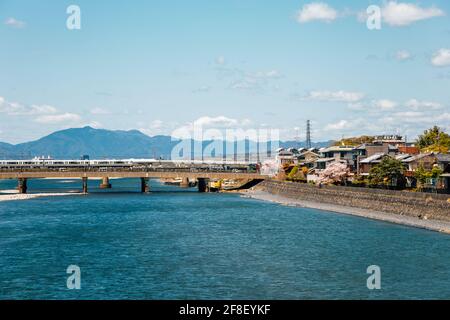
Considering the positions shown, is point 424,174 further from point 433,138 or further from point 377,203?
point 433,138

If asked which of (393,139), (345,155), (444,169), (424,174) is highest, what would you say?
(393,139)

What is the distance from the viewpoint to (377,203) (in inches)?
2514

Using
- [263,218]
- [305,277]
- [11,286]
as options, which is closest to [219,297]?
[305,277]

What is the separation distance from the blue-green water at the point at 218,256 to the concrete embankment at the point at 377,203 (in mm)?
2318

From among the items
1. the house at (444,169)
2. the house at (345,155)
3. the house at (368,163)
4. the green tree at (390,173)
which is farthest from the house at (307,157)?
the house at (444,169)

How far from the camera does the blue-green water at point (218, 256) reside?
30203 mm

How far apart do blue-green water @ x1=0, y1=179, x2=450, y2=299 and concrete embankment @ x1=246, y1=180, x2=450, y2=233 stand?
2.32 meters

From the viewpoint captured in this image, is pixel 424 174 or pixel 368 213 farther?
pixel 424 174

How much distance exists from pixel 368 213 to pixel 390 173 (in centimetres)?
1145

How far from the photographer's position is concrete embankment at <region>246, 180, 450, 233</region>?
5188 centimetres

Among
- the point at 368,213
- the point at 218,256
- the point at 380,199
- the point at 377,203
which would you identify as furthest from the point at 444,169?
the point at 218,256

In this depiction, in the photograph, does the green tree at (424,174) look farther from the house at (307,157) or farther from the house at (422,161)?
the house at (307,157)

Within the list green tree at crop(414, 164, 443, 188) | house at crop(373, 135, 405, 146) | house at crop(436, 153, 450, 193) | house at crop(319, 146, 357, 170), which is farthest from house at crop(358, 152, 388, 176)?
house at crop(373, 135, 405, 146)

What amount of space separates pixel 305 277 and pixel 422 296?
20.9 feet
